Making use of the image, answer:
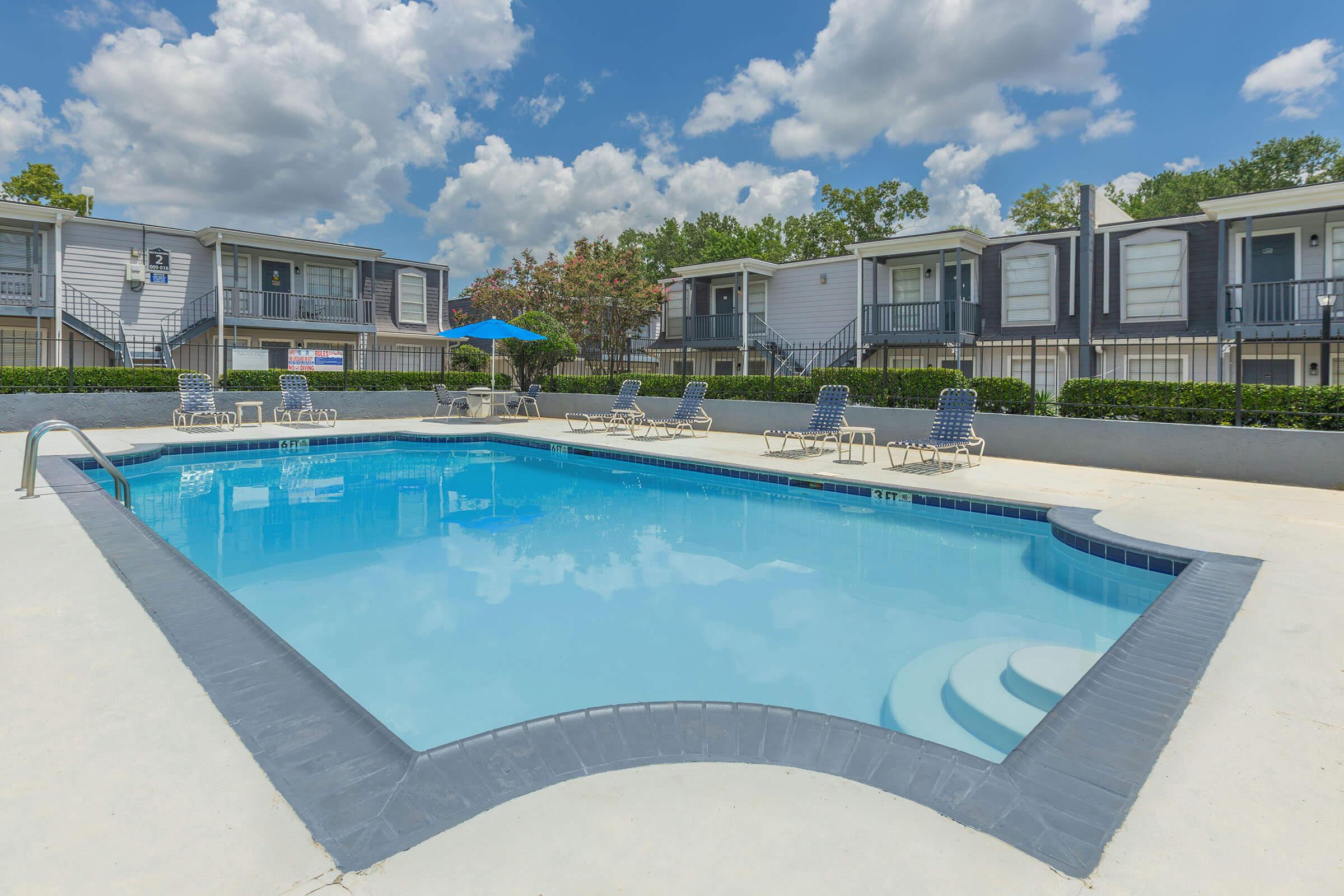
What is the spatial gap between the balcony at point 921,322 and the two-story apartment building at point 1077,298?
0.15 ft

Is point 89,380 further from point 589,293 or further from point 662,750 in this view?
point 662,750

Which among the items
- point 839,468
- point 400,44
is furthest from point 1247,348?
point 400,44

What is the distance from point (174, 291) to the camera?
65.3 feet

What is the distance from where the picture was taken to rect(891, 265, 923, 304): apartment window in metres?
20.2

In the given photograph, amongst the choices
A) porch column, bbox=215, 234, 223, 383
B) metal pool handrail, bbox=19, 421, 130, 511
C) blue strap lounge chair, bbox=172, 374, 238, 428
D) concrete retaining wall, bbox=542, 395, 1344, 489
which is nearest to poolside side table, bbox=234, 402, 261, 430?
blue strap lounge chair, bbox=172, 374, 238, 428

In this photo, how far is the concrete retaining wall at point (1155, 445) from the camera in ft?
27.1

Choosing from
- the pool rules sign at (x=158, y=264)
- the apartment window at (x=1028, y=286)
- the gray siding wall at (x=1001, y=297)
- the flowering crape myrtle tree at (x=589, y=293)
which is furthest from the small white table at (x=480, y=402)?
the apartment window at (x=1028, y=286)

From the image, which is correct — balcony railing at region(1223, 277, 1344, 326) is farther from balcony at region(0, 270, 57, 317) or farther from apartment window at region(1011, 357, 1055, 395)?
balcony at region(0, 270, 57, 317)

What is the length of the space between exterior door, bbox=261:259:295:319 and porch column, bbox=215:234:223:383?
1.23 meters

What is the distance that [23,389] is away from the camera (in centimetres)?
1366

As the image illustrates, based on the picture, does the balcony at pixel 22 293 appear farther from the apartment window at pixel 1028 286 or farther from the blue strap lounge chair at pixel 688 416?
the apartment window at pixel 1028 286

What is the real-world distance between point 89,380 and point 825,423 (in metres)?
15.1

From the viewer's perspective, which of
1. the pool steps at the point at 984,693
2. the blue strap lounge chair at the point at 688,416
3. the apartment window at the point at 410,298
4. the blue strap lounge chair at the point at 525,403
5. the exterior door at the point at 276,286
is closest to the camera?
the pool steps at the point at 984,693

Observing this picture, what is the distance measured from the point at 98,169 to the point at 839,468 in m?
30.0
